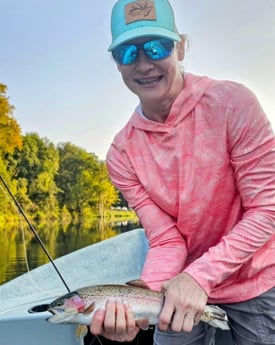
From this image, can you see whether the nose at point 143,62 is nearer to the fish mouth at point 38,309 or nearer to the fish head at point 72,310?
the fish head at point 72,310

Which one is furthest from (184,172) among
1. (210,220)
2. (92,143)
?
(92,143)

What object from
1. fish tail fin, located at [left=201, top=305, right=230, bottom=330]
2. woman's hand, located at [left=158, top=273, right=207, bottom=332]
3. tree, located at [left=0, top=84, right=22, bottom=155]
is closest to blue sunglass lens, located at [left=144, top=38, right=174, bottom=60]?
woman's hand, located at [left=158, top=273, right=207, bottom=332]

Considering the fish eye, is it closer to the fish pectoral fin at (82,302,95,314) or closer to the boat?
the fish pectoral fin at (82,302,95,314)

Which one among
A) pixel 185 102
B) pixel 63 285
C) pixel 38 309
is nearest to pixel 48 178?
pixel 63 285

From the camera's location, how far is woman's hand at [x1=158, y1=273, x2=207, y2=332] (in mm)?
1619

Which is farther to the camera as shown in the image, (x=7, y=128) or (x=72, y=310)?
(x=7, y=128)

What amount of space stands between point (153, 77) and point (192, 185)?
15.2 inches

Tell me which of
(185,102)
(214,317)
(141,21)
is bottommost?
(214,317)

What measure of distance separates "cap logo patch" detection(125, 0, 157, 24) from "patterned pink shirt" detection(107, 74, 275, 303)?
0.28 metres

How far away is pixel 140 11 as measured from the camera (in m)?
1.79

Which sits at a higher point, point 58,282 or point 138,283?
point 138,283

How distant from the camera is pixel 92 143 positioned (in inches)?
2077

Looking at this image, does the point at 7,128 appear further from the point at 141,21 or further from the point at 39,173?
the point at 141,21

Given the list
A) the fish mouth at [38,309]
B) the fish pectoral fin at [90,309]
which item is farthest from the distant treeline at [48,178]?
the fish pectoral fin at [90,309]
